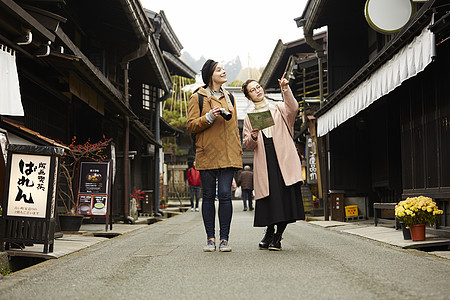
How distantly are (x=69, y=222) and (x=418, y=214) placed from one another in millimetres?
6364

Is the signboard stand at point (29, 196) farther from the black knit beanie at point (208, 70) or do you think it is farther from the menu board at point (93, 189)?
the menu board at point (93, 189)

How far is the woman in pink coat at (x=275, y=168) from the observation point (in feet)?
21.2

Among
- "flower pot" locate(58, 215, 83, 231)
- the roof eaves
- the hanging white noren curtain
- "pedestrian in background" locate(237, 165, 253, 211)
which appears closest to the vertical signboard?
"pedestrian in background" locate(237, 165, 253, 211)

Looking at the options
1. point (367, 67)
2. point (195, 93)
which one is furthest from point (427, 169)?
point (195, 93)

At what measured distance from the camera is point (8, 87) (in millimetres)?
6191

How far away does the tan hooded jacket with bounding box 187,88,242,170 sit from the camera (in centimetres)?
641

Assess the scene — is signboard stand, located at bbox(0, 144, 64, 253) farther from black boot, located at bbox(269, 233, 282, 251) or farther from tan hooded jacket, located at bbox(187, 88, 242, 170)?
black boot, located at bbox(269, 233, 282, 251)

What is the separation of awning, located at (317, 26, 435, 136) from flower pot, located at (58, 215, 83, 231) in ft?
19.1

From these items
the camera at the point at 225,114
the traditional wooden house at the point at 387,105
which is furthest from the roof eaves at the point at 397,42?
the camera at the point at 225,114

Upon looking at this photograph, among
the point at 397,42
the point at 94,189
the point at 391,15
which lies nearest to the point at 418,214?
the point at 397,42

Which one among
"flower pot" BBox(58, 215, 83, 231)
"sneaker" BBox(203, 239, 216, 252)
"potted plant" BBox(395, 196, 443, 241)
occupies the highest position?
"potted plant" BBox(395, 196, 443, 241)

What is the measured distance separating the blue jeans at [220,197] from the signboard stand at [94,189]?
198 inches

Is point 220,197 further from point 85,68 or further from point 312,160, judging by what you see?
point 312,160

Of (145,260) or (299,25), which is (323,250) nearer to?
(145,260)
